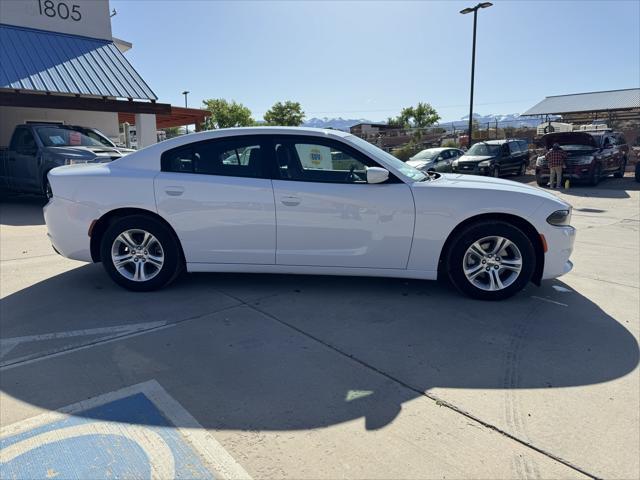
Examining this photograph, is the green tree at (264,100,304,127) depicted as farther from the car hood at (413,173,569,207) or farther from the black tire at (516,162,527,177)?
the car hood at (413,173,569,207)

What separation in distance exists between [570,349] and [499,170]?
16713mm

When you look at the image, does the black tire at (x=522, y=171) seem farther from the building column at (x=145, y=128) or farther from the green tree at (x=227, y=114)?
the green tree at (x=227, y=114)

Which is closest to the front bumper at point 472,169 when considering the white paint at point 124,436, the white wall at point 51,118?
the white wall at point 51,118

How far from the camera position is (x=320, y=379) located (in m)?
3.01

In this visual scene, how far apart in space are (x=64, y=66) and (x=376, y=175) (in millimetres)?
13042

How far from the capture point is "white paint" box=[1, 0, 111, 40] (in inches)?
542

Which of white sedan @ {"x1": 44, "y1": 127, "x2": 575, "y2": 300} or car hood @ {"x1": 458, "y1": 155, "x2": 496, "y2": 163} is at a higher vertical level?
car hood @ {"x1": 458, "y1": 155, "x2": 496, "y2": 163}

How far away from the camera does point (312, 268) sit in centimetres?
447

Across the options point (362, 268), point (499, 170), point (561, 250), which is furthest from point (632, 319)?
point (499, 170)

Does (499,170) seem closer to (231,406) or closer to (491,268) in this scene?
(491,268)

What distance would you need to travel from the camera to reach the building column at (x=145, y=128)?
15.6 m

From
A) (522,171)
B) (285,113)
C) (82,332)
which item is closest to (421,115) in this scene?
(285,113)

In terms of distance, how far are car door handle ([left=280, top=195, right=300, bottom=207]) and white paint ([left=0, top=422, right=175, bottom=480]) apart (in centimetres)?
234

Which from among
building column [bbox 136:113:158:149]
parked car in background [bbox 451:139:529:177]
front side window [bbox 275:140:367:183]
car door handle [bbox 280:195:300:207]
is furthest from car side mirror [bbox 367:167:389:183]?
parked car in background [bbox 451:139:529:177]
